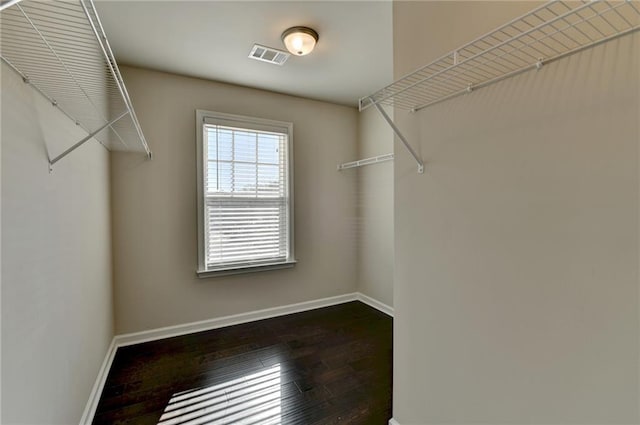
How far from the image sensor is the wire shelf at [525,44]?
2.50 feet

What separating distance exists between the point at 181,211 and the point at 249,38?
1722 millimetres

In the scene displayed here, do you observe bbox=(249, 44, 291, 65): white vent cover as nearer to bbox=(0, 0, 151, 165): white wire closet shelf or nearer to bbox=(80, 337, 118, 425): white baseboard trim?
bbox=(0, 0, 151, 165): white wire closet shelf

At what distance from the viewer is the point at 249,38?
223cm

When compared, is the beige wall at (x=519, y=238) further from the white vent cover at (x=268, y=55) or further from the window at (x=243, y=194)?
the window at (x=243, y=194)

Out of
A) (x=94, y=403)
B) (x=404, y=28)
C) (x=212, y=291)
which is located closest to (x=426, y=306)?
(x=404, y=28)

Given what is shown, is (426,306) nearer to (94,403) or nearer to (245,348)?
(245,348)

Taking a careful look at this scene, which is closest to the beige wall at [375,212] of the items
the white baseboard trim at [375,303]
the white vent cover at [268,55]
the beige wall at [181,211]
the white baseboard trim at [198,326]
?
the white baseboard trim at [375,303]

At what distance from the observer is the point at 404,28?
1492mm

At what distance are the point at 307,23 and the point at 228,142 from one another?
1.50 metres

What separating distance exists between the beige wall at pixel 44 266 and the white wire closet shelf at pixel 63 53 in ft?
0.20

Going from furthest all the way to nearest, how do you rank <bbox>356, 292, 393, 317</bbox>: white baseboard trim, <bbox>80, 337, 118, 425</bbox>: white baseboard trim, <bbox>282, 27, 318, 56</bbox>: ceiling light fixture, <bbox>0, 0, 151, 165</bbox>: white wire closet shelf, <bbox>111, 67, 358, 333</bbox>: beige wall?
1. <bbox>356, 292, 393, 317</bbox>: white baseboard trim
2. <bbox>111, 67, 358, 333</bbox>: beige wall
3. <bbox>282, 27, 318, 56</bbox>: ceiling light fixture
4. <bbox>80, 337, 118, 425</bbox>: white baseboard trim
5. <bbox>0, 0, 151, 165</bbox>: white wire closet shelf

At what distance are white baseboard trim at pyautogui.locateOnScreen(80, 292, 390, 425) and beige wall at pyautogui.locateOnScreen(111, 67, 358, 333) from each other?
0.20 feet

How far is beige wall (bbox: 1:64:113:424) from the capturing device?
963mm

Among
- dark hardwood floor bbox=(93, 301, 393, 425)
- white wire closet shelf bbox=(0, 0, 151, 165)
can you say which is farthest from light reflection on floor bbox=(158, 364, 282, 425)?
white wire closet shelf bbox=(0, 0, 151, 165)
